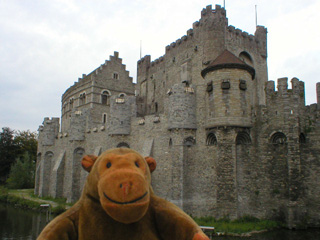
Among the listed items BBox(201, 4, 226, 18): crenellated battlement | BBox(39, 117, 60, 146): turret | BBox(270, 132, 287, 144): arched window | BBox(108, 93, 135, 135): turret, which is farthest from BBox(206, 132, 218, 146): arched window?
BBox(39, 117, 60, 146): turret

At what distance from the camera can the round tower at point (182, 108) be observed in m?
18.6

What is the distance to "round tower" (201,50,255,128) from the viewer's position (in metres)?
16.8

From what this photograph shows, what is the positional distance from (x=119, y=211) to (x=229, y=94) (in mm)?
14765

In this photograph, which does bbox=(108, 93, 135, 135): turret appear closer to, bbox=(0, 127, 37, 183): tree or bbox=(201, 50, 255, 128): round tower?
bbox=(201, 50, 255, 128): round tower

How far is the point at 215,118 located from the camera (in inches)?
671

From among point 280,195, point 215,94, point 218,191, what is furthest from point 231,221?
point 215,94

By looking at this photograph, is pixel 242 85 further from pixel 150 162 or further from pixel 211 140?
pixel 150 162

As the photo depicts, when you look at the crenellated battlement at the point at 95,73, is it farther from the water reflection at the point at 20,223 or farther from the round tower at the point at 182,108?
the round tower at the point at 182,108

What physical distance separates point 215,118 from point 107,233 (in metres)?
14.1

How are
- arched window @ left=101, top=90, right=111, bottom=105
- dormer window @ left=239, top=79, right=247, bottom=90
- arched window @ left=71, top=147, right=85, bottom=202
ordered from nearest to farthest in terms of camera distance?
dormer window @ left=239, top=79, right=247, bottom=90, arched window @ left=71, top=147, right=85, bottom=202, arched window @ left=101, top=90, right=111, bottom=105

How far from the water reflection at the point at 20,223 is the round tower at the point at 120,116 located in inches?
331

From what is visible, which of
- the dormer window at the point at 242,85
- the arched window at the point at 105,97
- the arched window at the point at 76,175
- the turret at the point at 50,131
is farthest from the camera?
the arched window at the point at 105,97

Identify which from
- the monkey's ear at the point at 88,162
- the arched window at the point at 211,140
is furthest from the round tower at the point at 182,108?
the monkey's ear at the point at 88,162

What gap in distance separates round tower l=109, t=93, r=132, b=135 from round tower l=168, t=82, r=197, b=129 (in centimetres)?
459
